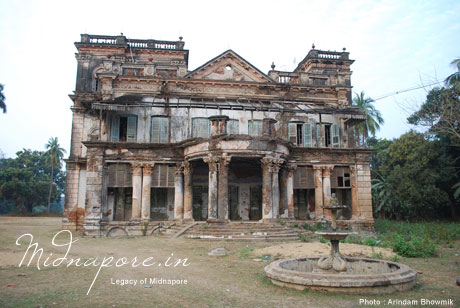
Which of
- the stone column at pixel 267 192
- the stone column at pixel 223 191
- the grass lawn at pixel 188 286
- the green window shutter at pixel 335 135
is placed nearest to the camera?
the grass lawn at pixel 188 286

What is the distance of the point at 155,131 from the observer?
72.0ft

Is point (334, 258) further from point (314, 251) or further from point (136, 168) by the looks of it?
point (136, 168)

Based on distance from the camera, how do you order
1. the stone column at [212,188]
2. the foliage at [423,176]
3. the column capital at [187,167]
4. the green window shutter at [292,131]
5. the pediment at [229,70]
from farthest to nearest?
the foliage at [423,176] < the green window shutter at [292,131] < the pediment at [229,70] < the column capital at [187,167] < the stone column at [212,188]

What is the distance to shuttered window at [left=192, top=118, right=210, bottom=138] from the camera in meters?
22.1

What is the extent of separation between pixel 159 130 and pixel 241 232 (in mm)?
9000

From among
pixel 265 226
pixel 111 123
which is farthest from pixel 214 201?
pixel 111 123

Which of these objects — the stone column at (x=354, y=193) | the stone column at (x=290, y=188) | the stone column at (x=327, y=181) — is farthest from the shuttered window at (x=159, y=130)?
the stone column at (x=354, y=193)

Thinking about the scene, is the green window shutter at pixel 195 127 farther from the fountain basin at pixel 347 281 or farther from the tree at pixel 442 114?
the fountain basin at pixel 347 281

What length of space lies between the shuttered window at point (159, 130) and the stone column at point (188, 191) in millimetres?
2727

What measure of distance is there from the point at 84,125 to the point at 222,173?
36.6ft

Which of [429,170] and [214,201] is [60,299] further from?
[429,170]

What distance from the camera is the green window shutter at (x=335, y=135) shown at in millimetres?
23516

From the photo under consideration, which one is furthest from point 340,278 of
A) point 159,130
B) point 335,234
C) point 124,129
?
point 124,129

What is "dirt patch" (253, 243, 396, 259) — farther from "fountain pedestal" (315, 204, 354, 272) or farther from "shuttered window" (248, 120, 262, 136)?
"shuttered window" (248, 120, 262, 136)
